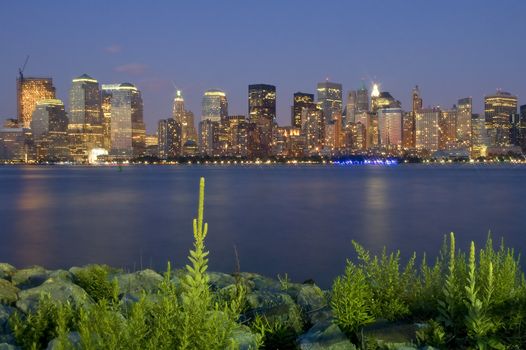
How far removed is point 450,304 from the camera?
7.47 meters

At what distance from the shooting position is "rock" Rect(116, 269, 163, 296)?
461 inches

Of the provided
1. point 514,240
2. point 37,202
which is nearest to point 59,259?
point 514,240

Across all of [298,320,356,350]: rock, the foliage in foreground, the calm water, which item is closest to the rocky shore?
[298,320,356,350]: rock

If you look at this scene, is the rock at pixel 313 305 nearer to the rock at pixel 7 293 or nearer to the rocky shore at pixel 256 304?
the rocky shore at pixel 256 304

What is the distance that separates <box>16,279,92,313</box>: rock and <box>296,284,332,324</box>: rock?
3629mm

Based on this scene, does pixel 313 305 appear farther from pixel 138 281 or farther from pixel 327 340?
pixel 138 281

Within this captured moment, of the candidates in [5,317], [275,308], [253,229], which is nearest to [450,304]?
[275,308]

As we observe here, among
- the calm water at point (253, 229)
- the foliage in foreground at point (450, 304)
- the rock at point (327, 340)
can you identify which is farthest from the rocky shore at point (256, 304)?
the calm water at point (253, 229)

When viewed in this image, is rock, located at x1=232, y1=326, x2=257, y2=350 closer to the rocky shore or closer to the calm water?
the rocky shore

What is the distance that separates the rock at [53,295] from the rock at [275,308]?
277 centimetres

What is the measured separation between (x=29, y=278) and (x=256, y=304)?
6415mm

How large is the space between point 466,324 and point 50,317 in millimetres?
5577

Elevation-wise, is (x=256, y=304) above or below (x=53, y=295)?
below

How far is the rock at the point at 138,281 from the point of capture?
38.4ft
